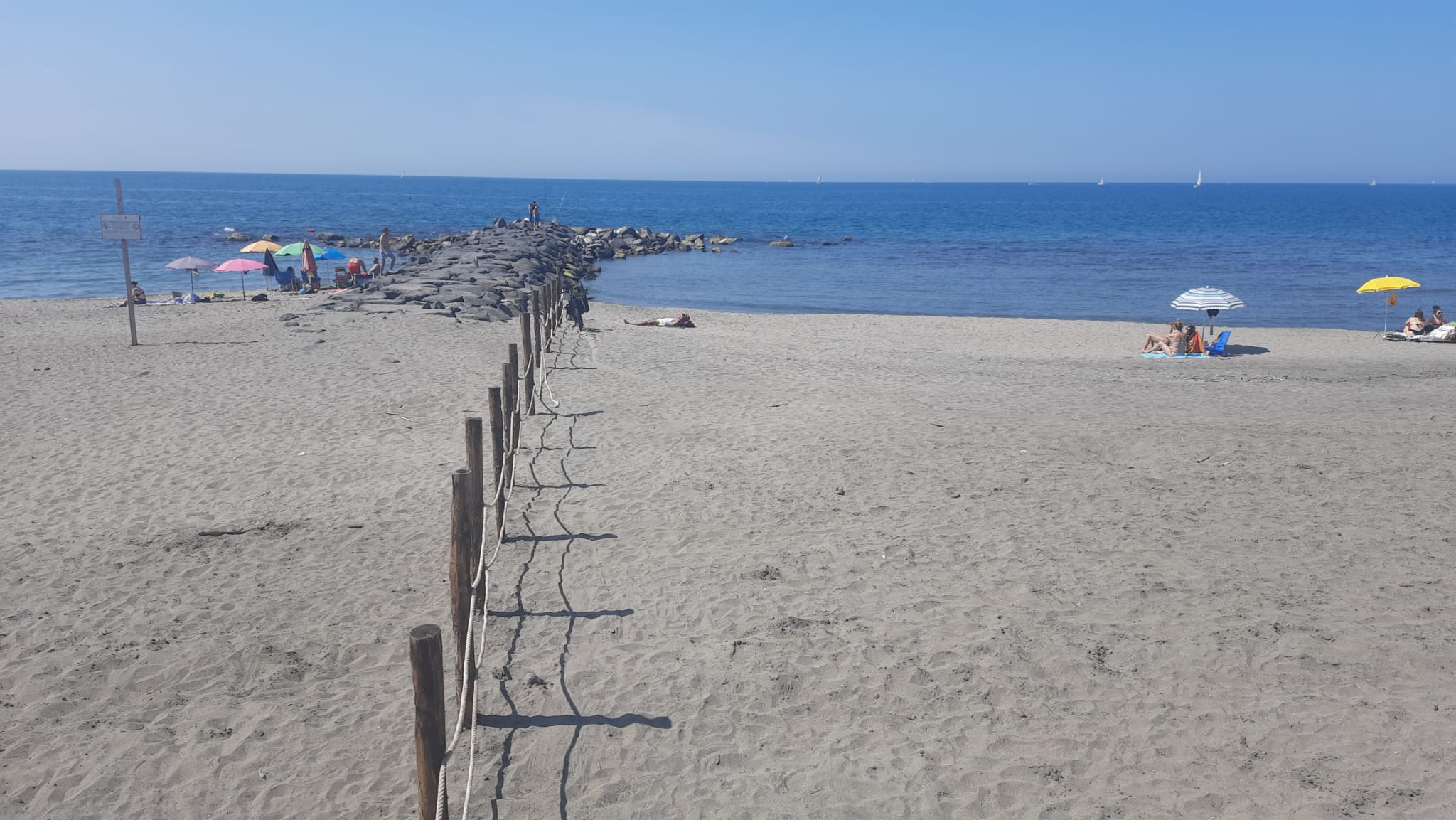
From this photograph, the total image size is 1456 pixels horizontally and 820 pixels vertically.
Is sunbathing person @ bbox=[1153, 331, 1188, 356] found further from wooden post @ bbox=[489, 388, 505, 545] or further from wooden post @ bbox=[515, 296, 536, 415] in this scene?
wooden post @ bbox=[489, 388, 505, 545]

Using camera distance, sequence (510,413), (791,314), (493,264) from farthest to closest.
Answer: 1. (791,314)
2. (493,264)
3. (510,413)

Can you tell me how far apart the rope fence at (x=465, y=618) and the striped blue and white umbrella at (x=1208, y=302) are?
41.8 feet

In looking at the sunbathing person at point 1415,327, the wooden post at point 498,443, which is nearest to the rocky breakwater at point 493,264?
the wooden post at point 498,443

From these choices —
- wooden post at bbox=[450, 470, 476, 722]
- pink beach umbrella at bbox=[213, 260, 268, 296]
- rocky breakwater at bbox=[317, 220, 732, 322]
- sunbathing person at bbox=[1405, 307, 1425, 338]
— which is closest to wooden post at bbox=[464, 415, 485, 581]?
wooden post at bbox=[450, 470, 476, 722]

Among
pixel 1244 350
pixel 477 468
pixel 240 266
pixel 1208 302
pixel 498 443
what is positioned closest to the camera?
pixel 477 468

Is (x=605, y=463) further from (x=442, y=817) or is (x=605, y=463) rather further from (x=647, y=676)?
(x=442, y=817)

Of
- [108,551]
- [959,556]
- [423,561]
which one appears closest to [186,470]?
[108,551]

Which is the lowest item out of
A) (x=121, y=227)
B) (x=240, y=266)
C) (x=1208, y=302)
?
(x=240, y=266)

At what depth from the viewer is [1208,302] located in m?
17.6

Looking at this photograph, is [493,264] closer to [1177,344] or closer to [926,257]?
[1177,344]

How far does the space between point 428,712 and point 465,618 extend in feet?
6.06

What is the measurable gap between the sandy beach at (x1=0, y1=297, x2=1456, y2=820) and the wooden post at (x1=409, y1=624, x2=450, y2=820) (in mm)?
728

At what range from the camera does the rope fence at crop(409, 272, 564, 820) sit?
3719mm

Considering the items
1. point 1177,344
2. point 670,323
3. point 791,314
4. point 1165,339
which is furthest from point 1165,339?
point 791,314
